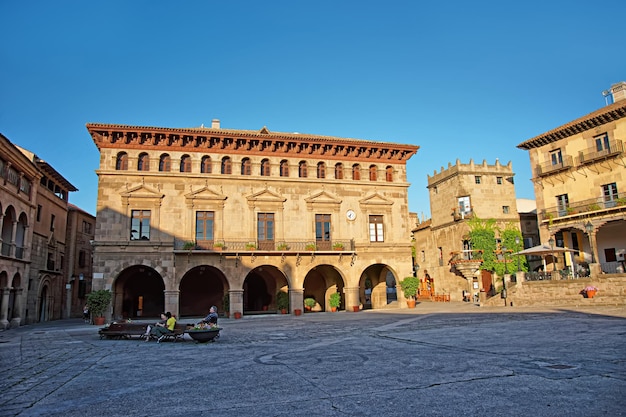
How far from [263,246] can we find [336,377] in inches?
832

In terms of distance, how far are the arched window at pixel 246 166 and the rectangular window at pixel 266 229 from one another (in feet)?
9.84

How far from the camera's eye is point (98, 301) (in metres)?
25.3

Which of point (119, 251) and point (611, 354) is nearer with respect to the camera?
point (611, 354)

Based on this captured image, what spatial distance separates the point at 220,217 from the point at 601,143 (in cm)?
2695

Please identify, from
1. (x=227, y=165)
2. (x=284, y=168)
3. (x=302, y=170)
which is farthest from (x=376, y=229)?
(x=227, y=165)

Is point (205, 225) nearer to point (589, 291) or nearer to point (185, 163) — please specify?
point (185, 163)

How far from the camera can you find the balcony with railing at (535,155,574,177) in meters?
33.3

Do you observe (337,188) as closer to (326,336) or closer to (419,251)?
(326,336)

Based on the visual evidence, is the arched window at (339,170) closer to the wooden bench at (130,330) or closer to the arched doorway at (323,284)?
the arched doorway at (323,284)

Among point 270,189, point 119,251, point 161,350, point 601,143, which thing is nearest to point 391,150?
point 270,189

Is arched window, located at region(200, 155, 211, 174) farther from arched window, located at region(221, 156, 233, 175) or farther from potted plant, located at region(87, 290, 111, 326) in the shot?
potted plant, located at region(87, 290, 111, 326)

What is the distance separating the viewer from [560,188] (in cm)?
3441

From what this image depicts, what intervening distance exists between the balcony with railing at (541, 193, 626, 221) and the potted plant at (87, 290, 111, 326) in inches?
1230

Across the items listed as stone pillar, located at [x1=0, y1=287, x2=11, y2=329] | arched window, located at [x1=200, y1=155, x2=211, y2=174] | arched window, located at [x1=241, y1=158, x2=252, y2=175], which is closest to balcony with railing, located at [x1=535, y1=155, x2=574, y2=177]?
arched window, located at [x1=241, y1=158, x2=252, y2=175]
